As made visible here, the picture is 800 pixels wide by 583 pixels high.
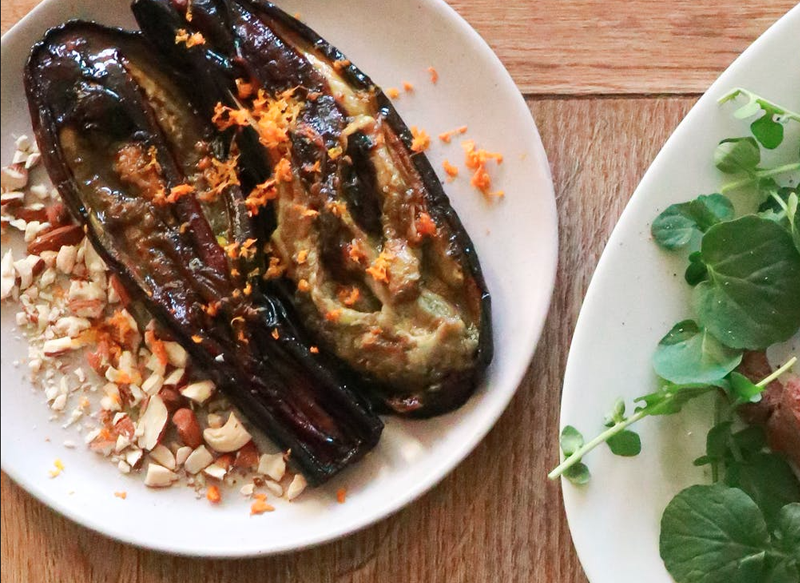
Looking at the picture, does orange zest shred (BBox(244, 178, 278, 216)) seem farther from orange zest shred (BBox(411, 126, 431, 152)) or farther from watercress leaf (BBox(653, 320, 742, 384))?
watercress leaf (BBox(653, 320, 742, 384))

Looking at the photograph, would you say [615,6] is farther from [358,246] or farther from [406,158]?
[358,246]

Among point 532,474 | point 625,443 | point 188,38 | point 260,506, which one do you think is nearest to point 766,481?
point 625,443

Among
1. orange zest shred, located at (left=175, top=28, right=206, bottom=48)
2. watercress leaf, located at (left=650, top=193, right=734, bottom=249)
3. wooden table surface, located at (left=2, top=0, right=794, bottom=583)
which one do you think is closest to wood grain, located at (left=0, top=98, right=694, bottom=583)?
wooden table surface, located at (left=2, top=0, right=794, bottom=583)

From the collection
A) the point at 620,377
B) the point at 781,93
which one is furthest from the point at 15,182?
the point at 781,93

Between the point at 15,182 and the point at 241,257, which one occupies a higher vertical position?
the point at 15,182

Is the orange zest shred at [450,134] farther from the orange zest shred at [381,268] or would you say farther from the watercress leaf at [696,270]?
the watercress leaf at [696,270]

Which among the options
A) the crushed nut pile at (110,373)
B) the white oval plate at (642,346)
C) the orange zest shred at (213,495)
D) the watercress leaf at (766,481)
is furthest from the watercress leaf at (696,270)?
the orange zest shred at (213,495)

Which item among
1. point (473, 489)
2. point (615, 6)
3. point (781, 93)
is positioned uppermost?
point (615, 6)
